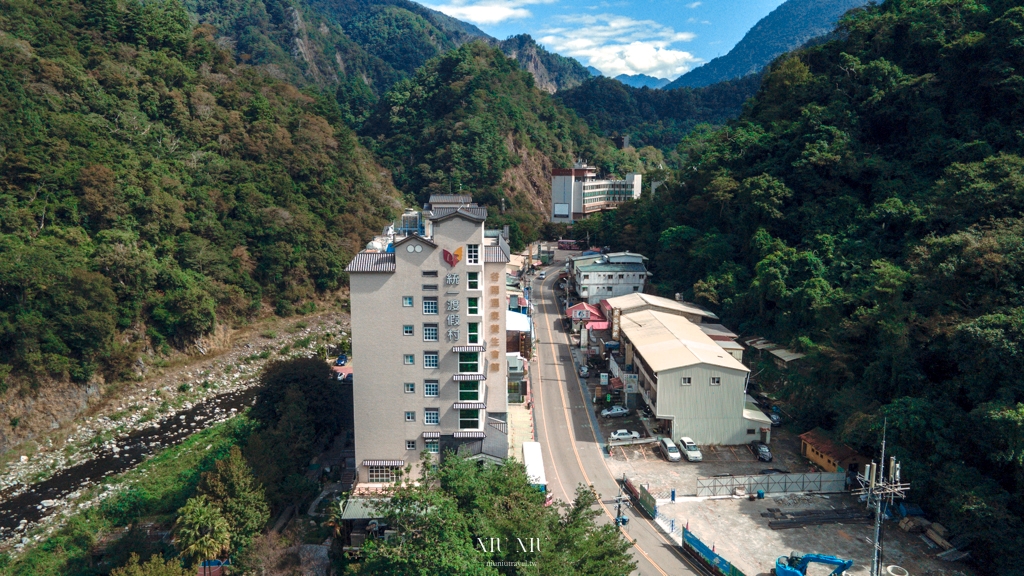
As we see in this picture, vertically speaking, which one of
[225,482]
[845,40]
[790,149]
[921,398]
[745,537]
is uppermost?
[845,40]

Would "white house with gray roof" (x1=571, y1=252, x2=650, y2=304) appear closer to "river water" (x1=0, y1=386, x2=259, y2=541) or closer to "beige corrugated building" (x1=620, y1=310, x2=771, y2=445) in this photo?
"beige corrugated building" (x1=620, y1=310, x2=771, y2=445)

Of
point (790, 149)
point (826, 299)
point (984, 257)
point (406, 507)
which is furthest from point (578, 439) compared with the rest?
point (790, 149)

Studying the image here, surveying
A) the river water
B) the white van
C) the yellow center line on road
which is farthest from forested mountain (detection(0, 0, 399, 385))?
the white van

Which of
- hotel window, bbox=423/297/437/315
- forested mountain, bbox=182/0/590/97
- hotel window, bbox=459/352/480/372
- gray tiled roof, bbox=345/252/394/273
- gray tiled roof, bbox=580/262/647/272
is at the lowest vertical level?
hotel window, bbox=459/352/480/372

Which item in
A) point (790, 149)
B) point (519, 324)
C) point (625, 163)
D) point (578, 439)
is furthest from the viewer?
point (625, 163)

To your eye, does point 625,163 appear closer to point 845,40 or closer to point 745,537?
point 845,40

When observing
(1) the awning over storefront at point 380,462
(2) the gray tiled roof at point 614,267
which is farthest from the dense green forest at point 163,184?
(1) the awning over storefront at point 380,462

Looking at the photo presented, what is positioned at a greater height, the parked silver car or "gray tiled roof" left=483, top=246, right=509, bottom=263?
"gray tiled roof" left=483, top=246, right=509, bottom=263
